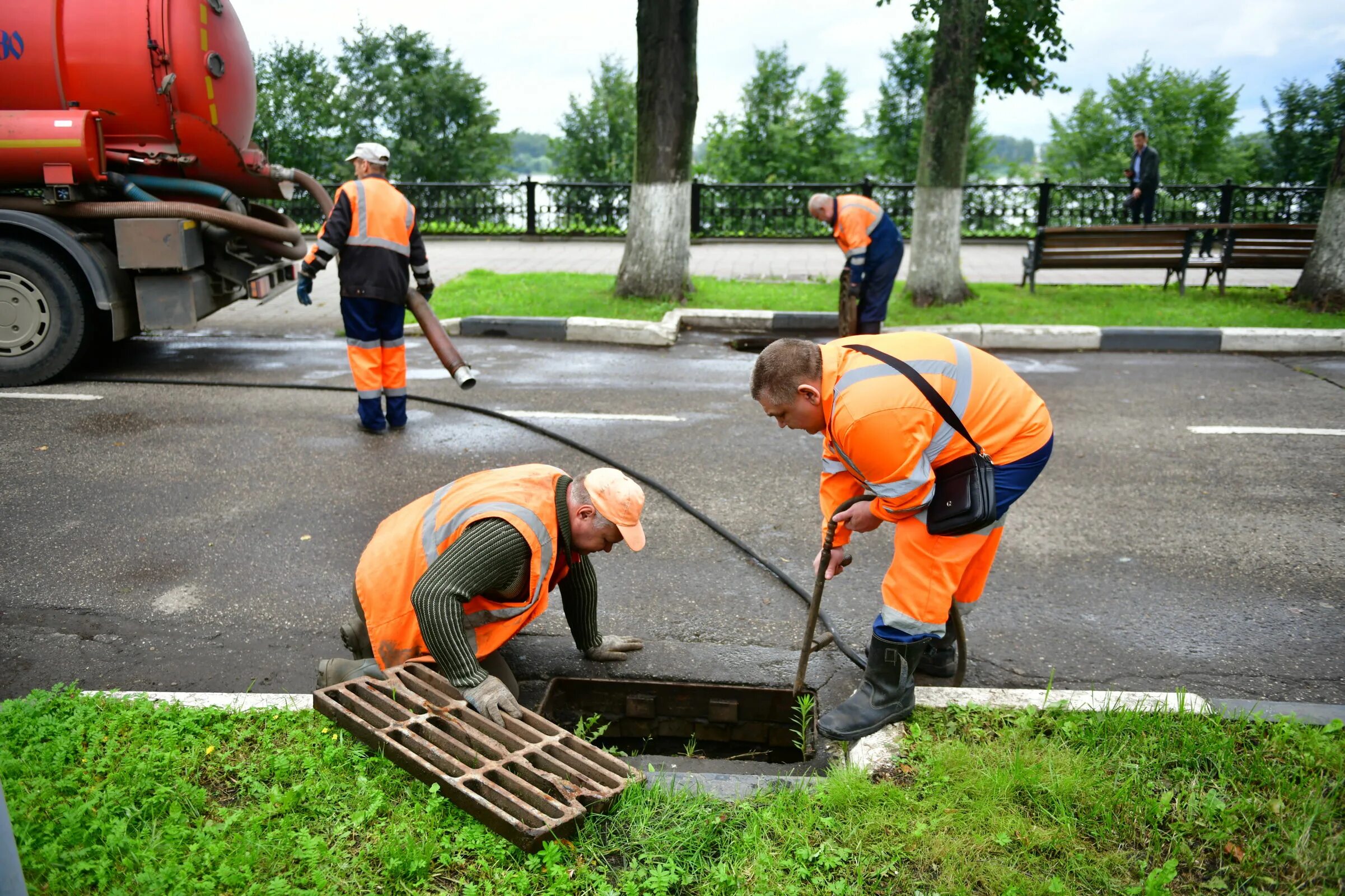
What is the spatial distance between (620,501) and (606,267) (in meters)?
11.6

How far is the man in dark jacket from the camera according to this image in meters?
14.7

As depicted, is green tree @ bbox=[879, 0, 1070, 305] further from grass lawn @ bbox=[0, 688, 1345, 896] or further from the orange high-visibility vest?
grass lawn @ bbox=[0, 688, 1345, 896]

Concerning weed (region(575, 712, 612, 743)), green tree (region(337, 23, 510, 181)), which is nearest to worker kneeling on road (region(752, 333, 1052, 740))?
weed (region(575, 712, 612, 743))

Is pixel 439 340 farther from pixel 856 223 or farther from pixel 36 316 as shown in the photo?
pixel 856 223

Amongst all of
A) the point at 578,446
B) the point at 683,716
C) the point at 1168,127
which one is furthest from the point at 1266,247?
the point at 1168,127

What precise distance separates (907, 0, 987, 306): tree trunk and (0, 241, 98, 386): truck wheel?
25.7 ft

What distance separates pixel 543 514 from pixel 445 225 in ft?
50.1

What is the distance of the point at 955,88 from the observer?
10258 millimetres

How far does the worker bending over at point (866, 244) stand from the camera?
8617mm

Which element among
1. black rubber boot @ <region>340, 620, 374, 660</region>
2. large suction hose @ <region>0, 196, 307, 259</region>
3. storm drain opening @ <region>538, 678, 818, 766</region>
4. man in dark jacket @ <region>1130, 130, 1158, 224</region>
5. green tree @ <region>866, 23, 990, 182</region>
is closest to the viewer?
black rubber boot @ <region>340, 620, 374, 660</region>

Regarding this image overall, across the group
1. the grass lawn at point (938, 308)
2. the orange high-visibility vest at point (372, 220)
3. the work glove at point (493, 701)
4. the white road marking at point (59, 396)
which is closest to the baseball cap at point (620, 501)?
the work glove at point (493, 701)

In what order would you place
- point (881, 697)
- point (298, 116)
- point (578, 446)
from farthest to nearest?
1. point (298, 116)
2. point (578, 446)
3. point (881, 697)

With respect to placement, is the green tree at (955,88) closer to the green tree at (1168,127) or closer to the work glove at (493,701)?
the work glove at (493,701)

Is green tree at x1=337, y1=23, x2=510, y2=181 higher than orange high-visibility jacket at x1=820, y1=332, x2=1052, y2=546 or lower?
higher
